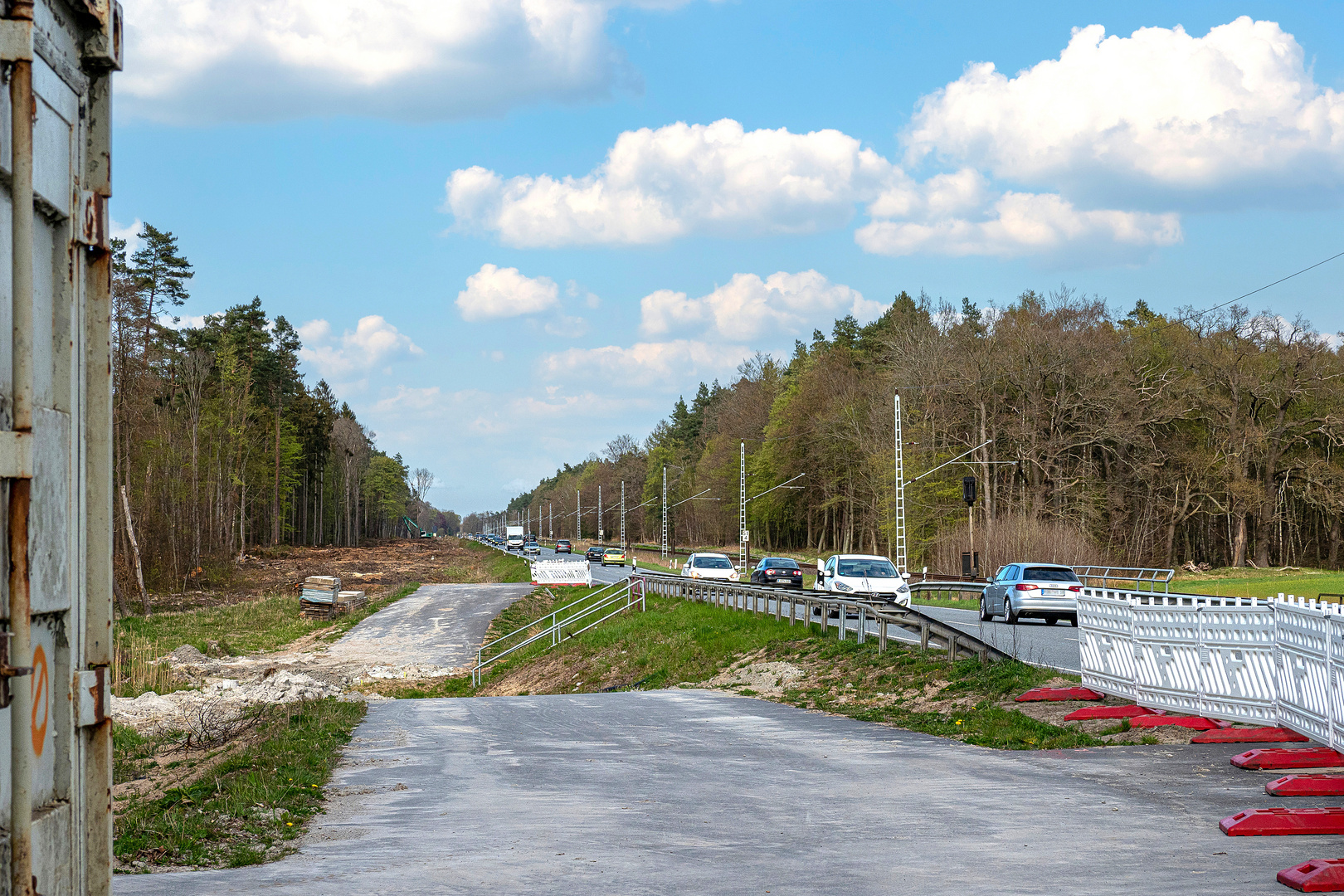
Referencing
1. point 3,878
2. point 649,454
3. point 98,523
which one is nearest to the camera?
point 3,878

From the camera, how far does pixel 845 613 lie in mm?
26078

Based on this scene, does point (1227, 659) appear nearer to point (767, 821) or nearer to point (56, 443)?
point (767, 821)

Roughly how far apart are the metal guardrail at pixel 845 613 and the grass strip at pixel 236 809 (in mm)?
10552

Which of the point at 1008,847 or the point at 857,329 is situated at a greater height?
the point at 857,329

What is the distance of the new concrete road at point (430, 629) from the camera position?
Answer: 3856 cm

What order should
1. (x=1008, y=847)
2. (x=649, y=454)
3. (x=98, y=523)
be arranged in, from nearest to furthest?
(x=98, y=523) → (x=1008, y=847) → (x=649, y=454)

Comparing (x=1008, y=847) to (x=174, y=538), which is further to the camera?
(x=174, y=538)

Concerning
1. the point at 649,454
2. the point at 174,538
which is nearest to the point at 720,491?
the point at 649,454

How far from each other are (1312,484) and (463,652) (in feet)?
193

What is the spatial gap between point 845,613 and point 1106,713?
10.9 meters

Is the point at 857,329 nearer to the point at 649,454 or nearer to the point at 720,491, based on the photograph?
the point at 720,491

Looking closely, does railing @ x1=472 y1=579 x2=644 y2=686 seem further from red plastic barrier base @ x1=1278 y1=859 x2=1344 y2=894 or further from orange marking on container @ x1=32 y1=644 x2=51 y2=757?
orange marking on container @ x1=32 y1=644 x2=51 y2=757

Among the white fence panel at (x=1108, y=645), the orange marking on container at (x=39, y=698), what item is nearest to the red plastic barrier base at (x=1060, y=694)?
the white fence panel at (x=1108, y=645)

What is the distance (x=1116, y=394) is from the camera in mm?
70000
